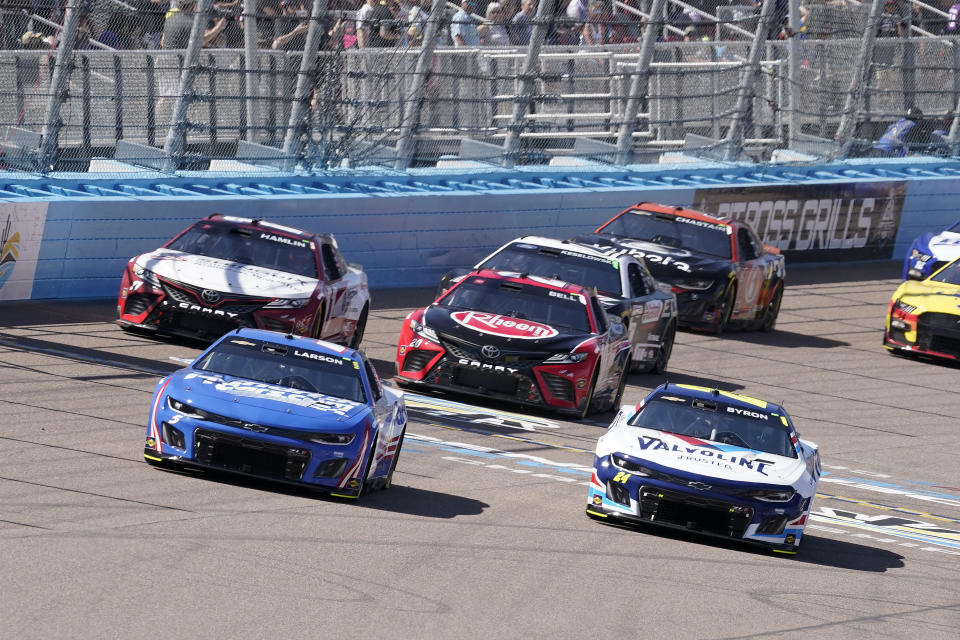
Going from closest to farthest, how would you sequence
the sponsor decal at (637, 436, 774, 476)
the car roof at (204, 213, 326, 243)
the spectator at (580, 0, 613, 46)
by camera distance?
the sponsor decal at (637, 436, 774, 476)
the car roof at (204, 213, 326, 243)
the spectator at (580, 0, 613, 46)

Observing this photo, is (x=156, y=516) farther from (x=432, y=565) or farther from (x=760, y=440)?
(x=760, y=440)

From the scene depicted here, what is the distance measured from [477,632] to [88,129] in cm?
1205

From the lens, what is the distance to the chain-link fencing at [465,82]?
18.7m

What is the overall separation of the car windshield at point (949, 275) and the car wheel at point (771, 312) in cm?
202

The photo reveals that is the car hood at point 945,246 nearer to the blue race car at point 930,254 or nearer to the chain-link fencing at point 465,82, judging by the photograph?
the blue race car at point 930,254

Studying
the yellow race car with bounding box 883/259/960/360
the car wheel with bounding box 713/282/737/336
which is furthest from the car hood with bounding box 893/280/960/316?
the car wheel with bounding box 713/282/737/336

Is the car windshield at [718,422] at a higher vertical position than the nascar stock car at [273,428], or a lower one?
higher

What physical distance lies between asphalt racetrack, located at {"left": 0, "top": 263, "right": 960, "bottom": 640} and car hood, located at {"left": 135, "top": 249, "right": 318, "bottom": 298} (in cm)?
75

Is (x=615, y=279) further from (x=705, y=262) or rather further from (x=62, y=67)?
(x=62, y=67)

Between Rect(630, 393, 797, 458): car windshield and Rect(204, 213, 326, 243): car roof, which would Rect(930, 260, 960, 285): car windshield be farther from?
Rect(630, 393, 797, 458): car windshield

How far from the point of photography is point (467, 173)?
2378 centimetres

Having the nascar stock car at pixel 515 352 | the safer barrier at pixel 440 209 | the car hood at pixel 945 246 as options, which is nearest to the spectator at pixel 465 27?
the safer barrier at pixel 440 209

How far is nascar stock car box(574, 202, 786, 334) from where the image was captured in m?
20.9

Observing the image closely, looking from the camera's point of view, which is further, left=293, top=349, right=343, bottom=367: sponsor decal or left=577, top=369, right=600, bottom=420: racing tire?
left=577, top=369, right=600, bottom=420: racing tire
